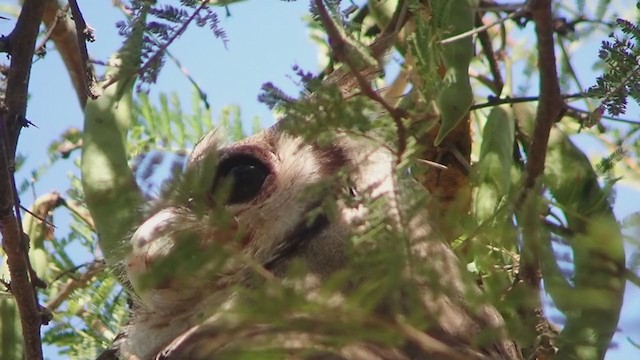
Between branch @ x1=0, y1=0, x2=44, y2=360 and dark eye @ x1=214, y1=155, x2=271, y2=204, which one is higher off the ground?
dark eye @ x1=214, y1=155, x2=271, y2=204

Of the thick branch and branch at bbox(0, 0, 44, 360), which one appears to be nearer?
the thick branch

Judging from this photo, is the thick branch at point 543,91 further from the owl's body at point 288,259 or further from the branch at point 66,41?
the branch at point 66,41

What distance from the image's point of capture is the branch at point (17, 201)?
7.83 feet

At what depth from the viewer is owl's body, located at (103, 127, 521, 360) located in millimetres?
1676

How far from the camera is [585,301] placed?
150 cm

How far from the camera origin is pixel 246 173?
3.23m

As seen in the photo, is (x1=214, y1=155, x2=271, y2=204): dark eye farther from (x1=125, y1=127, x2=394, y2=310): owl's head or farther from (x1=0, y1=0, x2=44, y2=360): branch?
(x1=0, y1=0, x2=44, y2=360): branch

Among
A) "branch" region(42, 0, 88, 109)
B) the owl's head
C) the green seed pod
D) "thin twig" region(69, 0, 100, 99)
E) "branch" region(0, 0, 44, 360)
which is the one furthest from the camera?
"branch" region(42, 0, 88, 109)

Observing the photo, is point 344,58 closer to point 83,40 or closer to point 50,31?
point 83,40

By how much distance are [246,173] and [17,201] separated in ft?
2.81

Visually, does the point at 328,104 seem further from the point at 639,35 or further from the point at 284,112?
the point at 639,35

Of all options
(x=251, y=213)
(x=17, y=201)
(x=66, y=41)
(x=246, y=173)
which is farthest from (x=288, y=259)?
(x=66, y=41)

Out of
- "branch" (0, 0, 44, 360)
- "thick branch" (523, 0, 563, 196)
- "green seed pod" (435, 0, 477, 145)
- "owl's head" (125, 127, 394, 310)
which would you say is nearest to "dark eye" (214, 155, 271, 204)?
"owl's head" (125, 127, 394, 310)

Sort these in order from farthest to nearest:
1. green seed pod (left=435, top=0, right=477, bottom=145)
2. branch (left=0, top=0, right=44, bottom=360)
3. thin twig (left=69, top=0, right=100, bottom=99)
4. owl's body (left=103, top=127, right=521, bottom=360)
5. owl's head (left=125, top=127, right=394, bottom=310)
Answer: thin twig (left=69, top=0, right=100, bottom=99) < branch (left=0, top=0, right=44, bottom=360) < green seed pod (left=435, top=0, right=477, bottom=145) < owl's head (left=125, top=127, right=394, bottom=310) < owl's body (left=103, top=127, right=521, bottom=360)
